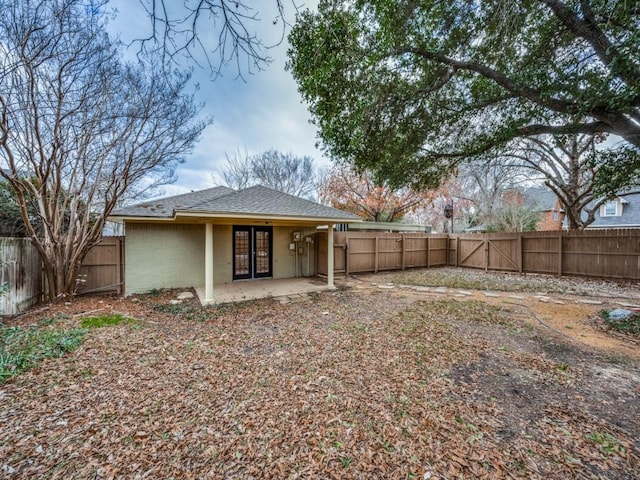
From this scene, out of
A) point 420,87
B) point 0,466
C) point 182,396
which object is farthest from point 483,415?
point 420,87

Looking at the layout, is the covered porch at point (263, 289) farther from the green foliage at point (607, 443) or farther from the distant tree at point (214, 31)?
the green foliage at point (607, 443)

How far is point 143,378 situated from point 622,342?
23.2 feet

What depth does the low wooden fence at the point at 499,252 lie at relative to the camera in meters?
8.79

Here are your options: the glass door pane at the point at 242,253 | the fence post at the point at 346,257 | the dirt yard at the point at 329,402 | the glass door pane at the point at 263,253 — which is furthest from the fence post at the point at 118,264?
the fence post at the point at 346,257

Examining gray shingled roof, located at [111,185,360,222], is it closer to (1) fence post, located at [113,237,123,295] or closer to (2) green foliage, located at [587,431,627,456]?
(1) fence post, located at [113,237,123,295]

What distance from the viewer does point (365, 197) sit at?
17.2 meters

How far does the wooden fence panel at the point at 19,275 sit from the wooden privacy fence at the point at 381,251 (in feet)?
25.8

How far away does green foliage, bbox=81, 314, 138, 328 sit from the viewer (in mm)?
4719

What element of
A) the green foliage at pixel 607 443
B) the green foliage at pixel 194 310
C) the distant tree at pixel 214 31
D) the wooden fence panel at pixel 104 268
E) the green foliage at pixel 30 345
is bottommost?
the green foliage at pixel 607 443

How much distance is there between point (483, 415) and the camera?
2.51 metres

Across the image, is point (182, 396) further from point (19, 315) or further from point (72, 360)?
point (19, 315)

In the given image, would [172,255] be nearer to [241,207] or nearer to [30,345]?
[241,207]

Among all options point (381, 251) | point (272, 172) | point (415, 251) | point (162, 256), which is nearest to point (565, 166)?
point (415, 251)

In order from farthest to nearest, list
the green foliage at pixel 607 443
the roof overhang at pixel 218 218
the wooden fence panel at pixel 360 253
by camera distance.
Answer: the wooden fence panel at pixel 360 253 < the roof overhang at pixel 218 218 < the green foliage at pixel 607 443
